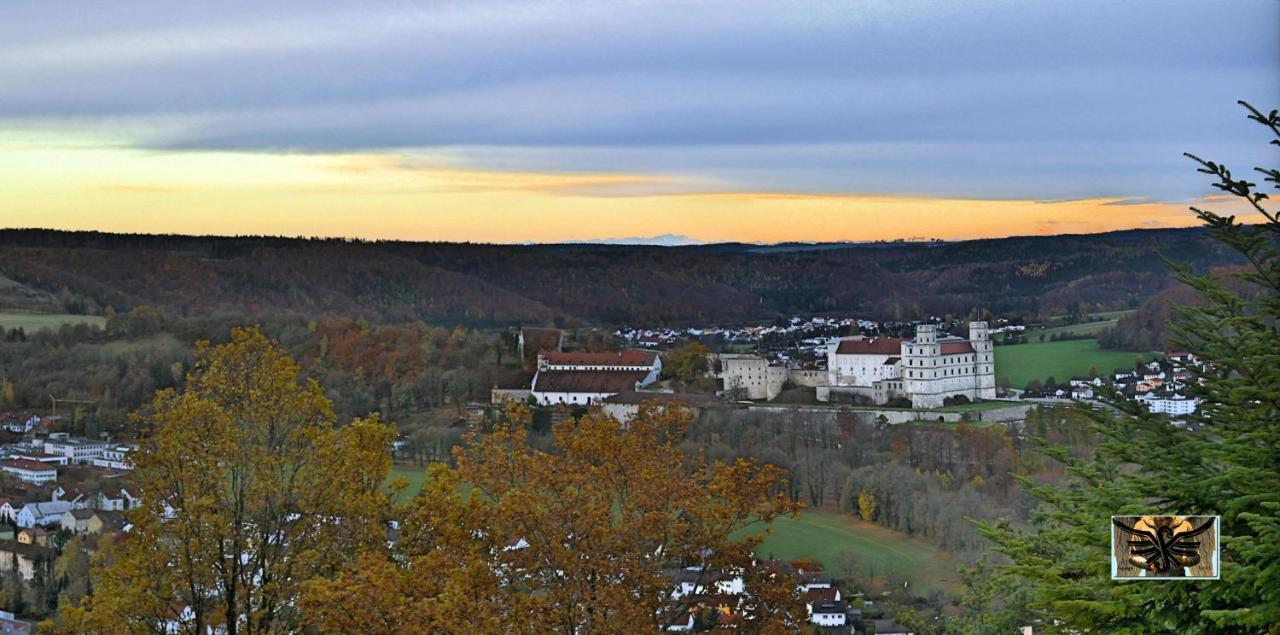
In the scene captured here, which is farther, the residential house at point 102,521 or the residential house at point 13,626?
the residential house at point 102,521

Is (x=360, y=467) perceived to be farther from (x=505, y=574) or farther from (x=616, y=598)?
(x=616, y=598)

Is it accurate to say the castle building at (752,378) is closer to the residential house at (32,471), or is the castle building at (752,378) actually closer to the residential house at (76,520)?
the residential house at (32,471)

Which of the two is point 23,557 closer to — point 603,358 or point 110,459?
point 110,459

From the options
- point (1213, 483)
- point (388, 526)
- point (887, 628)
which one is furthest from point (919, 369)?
point (1213, 483)

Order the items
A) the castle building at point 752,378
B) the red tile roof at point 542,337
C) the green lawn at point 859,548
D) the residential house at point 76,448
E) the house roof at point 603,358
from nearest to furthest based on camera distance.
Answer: the green lawn at point 859,548 < the residential house at point 76,448 < the castle building at point 752,378 < the house roof at point 603,358 < the red tile roof at point 542,337

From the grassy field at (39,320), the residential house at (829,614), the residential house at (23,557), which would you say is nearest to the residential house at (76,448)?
the residential house at (23,557)

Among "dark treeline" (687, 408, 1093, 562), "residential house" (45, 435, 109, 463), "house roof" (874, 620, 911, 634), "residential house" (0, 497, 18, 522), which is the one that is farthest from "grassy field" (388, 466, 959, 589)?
"residential house" (45, 435, 109, 463)

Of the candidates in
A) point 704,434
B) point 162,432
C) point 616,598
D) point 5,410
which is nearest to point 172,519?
point 162,432
